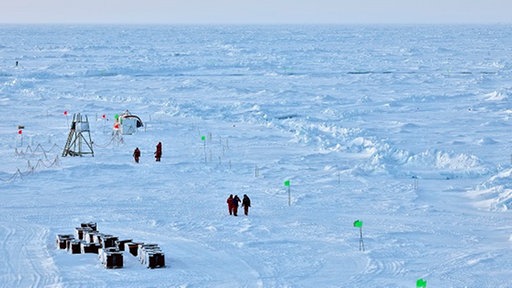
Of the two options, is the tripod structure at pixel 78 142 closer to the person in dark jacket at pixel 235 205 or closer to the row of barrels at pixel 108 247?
the person in dark jacket at pixel 235 205

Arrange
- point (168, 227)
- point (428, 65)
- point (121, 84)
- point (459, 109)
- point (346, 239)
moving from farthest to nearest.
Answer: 1. point (428, 65)
2. point (121, 84)
3. point (459, 109)
4. point (168, 227)
5. point (346, 239)

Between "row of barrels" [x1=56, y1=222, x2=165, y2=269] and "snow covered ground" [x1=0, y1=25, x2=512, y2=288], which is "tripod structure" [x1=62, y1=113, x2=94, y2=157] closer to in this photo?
"snow covered ground" [x1=0, y1=25, x2=512, y2=288]

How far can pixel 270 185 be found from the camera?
20656 mm

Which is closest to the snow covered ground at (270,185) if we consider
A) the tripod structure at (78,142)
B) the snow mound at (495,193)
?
the snow mound at (495,193)

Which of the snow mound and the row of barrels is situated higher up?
the row of barrels

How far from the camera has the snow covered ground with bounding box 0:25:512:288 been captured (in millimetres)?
13781

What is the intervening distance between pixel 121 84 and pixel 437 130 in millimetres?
22949

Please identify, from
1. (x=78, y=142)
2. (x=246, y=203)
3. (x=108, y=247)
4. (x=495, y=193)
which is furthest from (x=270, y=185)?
(x=78, y=142)

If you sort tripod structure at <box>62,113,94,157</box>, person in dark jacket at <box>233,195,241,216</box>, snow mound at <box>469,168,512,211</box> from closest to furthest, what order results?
person in dark jacket at <box>233,195,241,216</box>, snow mound at <box>469,168,512,211</box>, tripod structure at <box>62,113,94,157</box>

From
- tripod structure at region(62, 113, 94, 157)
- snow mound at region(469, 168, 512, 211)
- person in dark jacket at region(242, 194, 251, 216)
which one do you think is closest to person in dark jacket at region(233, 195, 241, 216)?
person in dark jacket at region(242, 194, 251, 216)

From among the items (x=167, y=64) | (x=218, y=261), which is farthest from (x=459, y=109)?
(x=167, y=64)

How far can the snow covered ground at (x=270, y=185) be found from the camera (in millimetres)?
13781

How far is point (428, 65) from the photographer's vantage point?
62.4 m

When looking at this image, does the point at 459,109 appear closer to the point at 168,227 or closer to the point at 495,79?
the point at 495,79
